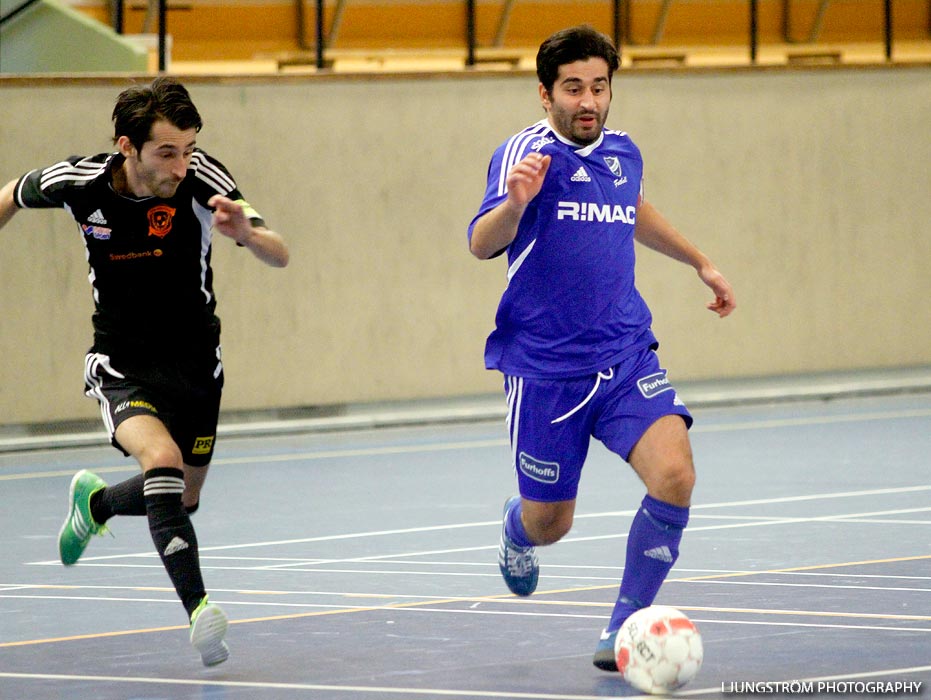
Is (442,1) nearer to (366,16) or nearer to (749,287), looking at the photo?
(366,16)

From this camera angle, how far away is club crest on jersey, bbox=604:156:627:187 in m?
6.05

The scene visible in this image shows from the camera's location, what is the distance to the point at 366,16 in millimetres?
16828

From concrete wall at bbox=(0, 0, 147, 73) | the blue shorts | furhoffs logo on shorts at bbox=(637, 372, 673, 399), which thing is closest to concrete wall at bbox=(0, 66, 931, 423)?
concrete wall at bbox=(0, 0, 147, 73)

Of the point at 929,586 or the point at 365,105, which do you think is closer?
the point at 929,586

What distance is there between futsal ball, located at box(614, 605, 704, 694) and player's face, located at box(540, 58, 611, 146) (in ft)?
5.57

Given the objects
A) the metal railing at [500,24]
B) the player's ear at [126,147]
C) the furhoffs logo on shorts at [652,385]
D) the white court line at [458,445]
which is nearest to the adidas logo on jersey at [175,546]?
the player's ear at [126,147]

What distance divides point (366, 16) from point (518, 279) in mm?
11268

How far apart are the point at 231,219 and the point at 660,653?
6.69 ft

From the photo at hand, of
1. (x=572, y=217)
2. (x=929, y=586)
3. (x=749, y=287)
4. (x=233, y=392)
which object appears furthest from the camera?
(x=749, y=287)

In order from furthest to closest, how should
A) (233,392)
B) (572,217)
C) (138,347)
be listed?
(233,392), (138,347), (572,217)

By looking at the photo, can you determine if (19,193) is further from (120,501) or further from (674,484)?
(674,484)

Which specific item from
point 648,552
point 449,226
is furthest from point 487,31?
point 648,552

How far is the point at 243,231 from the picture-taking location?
5.88 meters

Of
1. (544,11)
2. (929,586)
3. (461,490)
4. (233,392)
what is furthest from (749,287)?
(929,586)
